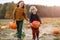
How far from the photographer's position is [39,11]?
4.76 feet

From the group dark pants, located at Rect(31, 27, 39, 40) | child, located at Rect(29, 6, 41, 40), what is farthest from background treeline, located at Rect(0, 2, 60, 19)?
dark pants, located at Rect(31, 27, 39, 40)

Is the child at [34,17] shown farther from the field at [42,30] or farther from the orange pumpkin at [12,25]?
the orange pumpkin at [12,25]

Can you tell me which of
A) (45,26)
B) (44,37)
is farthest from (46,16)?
(44,37)

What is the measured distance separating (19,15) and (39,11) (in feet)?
0.64

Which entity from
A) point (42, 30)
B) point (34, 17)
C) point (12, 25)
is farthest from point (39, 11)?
point (12, 25)

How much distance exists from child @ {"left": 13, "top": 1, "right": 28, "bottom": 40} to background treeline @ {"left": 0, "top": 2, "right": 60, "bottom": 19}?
0.13 feet

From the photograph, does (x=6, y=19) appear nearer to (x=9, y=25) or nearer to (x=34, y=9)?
(x=9, y=25)

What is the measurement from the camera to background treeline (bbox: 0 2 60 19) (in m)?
1.45

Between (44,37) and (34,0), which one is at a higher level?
(34,0)

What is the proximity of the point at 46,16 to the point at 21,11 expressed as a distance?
0.24m

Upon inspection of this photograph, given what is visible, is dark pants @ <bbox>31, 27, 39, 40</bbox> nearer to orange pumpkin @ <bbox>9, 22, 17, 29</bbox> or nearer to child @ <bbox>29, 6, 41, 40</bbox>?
child @ <bbox>29, 6, 41, 40</bbox>

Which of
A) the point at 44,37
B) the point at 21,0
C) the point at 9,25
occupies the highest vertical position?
the point at 21,0

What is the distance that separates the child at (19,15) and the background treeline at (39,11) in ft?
0.13

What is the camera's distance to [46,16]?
1461 millimetres
